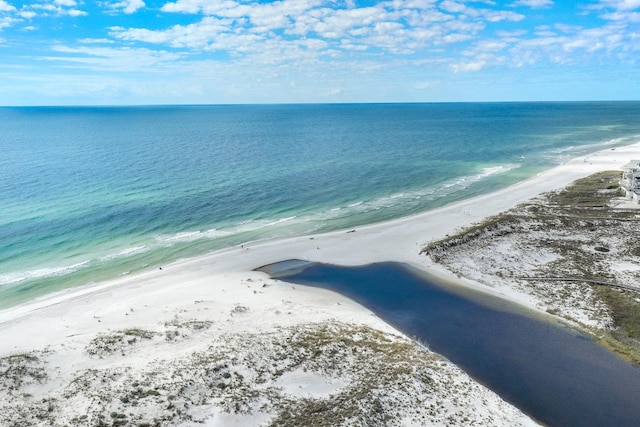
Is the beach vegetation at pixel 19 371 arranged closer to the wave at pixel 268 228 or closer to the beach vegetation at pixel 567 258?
the wave at pixel 268 228

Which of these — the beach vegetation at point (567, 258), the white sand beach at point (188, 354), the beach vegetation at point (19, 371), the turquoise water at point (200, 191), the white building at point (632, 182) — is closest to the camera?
the white sand beach at point (188, 354)

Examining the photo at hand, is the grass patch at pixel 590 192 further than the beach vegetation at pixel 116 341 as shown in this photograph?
Yes

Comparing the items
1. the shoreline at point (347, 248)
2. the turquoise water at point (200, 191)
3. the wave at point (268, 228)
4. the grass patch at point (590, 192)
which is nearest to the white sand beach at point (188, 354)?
the shoreline at point (347, 248)

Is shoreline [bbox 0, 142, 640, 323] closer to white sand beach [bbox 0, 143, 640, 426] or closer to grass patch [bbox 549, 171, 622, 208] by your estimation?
white sand beach [bbox 0, 143, 640, 426]

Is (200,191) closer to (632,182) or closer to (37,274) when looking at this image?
(37,274)

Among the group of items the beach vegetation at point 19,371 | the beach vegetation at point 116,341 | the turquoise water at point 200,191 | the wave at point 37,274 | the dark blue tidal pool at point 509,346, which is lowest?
the dark blue tidal pool at point 509,346

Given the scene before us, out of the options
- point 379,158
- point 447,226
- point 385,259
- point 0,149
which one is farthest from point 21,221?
point 0,149

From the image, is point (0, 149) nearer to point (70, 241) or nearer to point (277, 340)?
point (70, 241)
